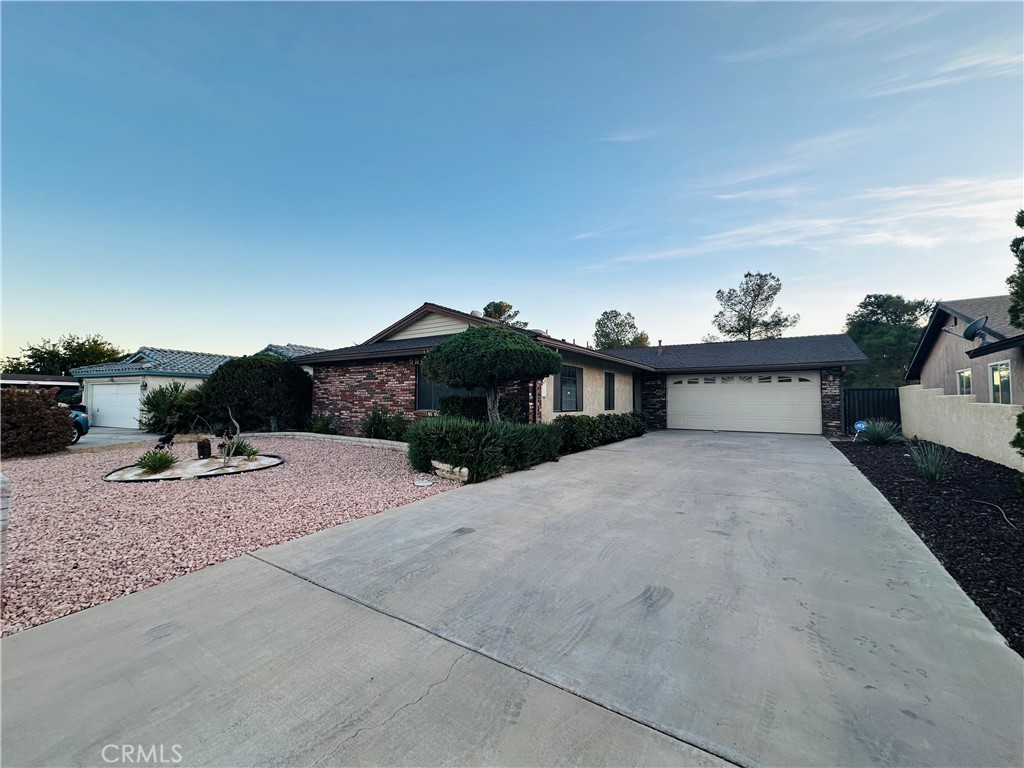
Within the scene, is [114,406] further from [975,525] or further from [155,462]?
[975,525]

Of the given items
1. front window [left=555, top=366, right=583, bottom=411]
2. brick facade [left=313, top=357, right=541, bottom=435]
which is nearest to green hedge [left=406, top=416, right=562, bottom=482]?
brick facade [left=313, top=357, right=541, bottom=435]

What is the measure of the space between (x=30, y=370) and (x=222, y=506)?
112 ft

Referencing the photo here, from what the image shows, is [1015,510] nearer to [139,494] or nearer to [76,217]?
[139,494]

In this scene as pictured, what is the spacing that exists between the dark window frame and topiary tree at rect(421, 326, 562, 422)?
2.50 meters

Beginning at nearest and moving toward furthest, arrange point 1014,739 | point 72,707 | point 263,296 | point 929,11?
1. point 1014,739
2. point 72,707
3. point 929,11
4. point 263,296

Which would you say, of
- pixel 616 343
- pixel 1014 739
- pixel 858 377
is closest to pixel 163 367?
pixel 1014 739

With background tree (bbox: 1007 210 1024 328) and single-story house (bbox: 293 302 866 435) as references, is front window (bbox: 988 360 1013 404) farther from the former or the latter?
background tree (bbox: 1007 210 1024 328)

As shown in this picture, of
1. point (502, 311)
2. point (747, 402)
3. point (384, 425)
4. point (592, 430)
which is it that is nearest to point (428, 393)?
point (384, 425)

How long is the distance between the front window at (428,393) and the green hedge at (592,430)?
9.73 feet

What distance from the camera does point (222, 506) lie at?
17.0 ft

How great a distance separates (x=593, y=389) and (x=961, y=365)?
10839mm

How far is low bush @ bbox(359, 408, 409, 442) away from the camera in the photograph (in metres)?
11.0

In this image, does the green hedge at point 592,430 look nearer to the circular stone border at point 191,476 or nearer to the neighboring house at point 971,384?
the circular stone border at point 191,476

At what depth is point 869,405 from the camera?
14578 millimetres
